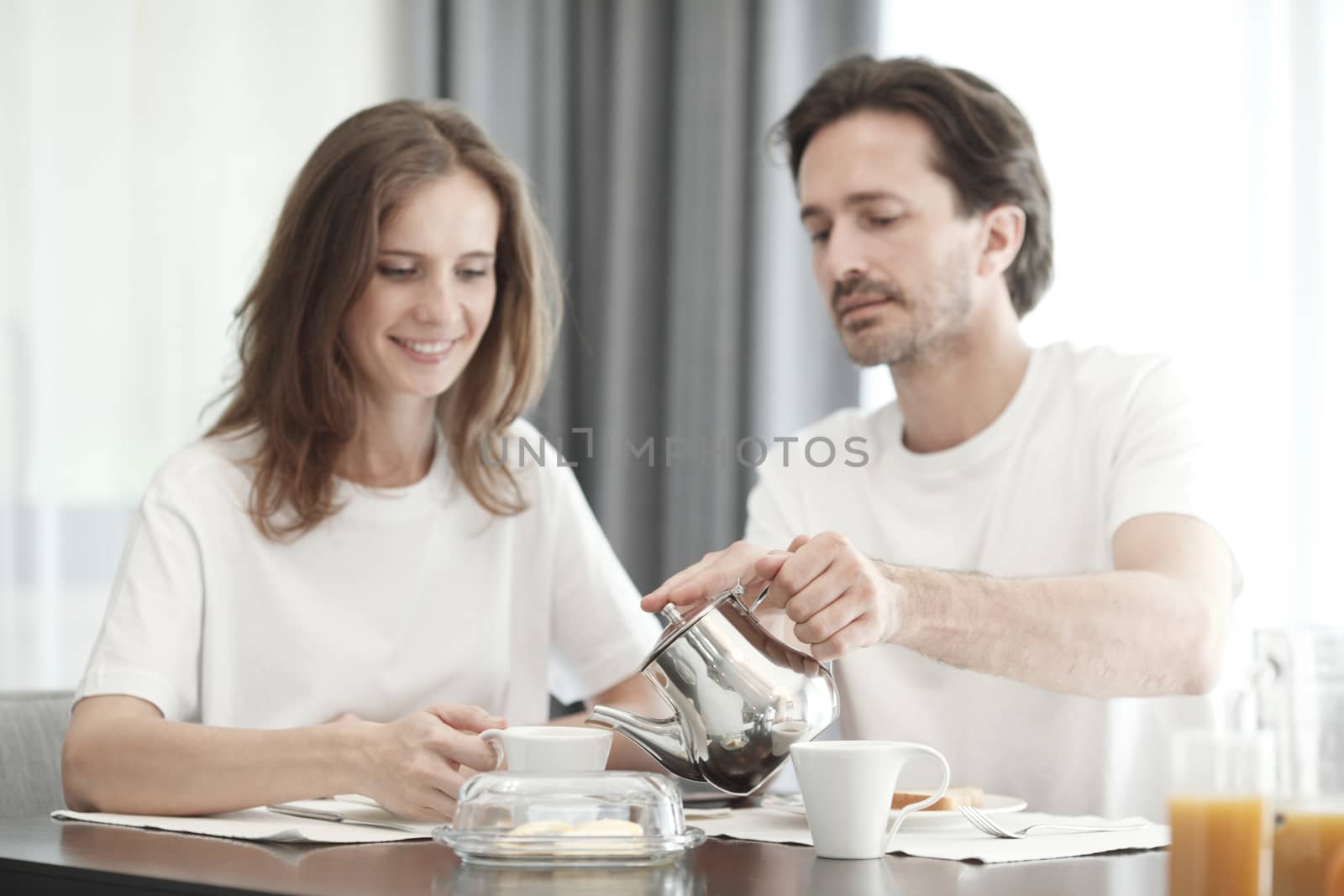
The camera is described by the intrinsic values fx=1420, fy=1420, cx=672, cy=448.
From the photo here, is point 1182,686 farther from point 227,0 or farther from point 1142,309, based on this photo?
point 227,0

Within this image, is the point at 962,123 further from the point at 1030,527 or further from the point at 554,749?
the point at 554,749

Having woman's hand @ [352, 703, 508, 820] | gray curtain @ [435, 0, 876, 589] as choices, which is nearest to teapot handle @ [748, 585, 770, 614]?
woman's hand @ [352, 703, 508, 820]

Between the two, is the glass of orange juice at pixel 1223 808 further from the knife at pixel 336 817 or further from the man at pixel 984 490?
the knife at pixel 336 817

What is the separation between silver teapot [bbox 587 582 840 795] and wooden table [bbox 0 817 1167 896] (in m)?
0.07

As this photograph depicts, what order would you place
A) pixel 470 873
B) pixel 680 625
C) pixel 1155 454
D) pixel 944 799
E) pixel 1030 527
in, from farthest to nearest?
pixel 1030 527, pixel 1155 454, pixel 944 799, pixel 680 625, pixel 470 873

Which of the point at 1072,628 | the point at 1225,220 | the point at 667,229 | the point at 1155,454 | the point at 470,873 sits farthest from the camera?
the point at 667,229

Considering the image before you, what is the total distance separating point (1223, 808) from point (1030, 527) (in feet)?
3.59

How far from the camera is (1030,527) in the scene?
6.18ft

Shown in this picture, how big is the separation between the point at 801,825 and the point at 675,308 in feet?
6.45

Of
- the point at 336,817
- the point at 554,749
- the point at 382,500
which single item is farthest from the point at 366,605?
the point at 554,749

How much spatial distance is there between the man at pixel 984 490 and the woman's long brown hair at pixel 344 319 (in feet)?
1.38

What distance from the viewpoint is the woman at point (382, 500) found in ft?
5.73

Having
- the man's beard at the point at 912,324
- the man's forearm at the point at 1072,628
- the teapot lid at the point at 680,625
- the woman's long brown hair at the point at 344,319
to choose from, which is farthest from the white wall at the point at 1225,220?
the teapot lid at the point at 680,625

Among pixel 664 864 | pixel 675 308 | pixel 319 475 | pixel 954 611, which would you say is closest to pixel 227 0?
pixel 675 308
